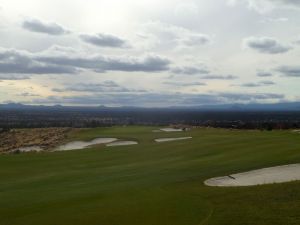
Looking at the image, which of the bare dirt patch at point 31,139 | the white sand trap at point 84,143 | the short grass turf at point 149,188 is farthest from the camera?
the bare dirt patch at point 31,139

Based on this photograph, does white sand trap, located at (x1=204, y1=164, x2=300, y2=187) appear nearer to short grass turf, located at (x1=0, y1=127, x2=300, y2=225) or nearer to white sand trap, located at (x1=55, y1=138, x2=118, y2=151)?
short grass turf, located at (x1=0, y1=127, x2=300, y2=225)

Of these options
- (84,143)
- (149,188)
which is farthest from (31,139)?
(149,188)

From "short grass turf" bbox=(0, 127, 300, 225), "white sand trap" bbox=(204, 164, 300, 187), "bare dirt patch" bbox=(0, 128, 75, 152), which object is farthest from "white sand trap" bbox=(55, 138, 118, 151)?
"white sand trap" bbox=(204, 164, 300, 187)

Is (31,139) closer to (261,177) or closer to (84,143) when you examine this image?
(84,143)

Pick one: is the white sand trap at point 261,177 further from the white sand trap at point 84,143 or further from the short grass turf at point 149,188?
the white sand trap at point 84,143

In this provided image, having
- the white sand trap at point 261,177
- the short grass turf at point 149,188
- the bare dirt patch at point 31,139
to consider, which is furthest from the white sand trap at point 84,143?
the white sand trap at point 261,177
